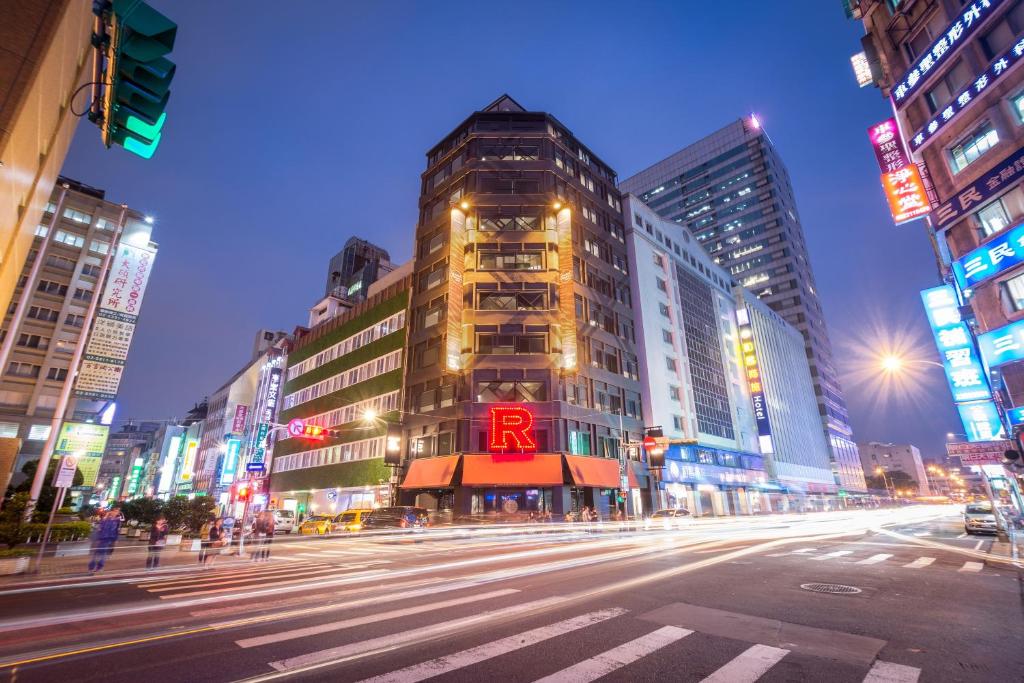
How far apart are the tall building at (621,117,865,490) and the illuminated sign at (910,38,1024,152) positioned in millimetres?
67281

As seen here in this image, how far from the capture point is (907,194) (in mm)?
25547

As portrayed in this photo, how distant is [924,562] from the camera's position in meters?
13.6

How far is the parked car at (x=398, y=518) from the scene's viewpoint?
27.6 m

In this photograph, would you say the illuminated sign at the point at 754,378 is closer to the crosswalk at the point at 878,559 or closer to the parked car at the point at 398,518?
the crosswalk at the point at 878,559

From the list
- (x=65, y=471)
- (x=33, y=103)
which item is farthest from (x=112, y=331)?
(x=33, y=103)

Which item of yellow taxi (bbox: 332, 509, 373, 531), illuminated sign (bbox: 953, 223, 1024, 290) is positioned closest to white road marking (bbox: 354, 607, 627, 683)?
illuminated sign (bbox: 953, 223, 1024, 290)

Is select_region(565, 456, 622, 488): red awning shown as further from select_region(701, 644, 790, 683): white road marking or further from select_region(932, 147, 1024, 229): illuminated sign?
Result: select_region(701, 644, 790, 683): white road marking

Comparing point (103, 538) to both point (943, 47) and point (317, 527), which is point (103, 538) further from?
point (943, 47)

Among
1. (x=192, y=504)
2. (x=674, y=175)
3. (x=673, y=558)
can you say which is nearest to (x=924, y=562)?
(x=673, y=558)

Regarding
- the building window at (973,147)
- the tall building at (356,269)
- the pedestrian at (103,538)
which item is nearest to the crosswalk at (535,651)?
the pedestrian at (103,538)

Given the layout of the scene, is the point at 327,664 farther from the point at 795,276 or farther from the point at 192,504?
the point at 795,276

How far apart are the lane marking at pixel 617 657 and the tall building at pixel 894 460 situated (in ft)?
647

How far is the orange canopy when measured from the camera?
32.8 metres

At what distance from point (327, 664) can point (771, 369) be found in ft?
258
